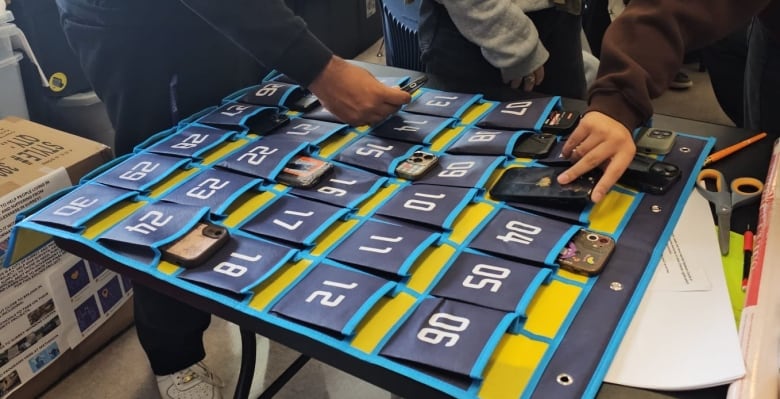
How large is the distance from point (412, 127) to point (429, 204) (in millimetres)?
218

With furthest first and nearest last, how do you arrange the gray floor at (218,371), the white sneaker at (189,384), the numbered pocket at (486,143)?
the gray floor at (218,371) < the white sneaker at (189,384) < the numbered pocket at (486,143)

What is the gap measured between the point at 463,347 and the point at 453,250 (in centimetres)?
14

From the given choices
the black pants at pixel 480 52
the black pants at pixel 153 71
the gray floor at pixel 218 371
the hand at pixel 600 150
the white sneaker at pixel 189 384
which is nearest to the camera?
the hand at pixel 600 150

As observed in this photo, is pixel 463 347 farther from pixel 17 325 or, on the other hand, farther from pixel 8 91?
pixel 8 91

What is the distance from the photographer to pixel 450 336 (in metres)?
0.54

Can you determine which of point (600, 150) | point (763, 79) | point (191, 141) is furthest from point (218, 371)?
point (763, 79)

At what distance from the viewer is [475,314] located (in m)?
0.57

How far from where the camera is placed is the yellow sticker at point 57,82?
1641 mm

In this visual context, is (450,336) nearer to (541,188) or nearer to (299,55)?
(541,188)

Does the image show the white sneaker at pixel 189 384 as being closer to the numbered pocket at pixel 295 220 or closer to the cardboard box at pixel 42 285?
the cardboard box at pixel 42 285

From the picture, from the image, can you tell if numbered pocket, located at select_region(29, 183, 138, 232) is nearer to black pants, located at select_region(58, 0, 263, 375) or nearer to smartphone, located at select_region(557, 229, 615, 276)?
black pants, located at select_region(58, 0, 263, 375)

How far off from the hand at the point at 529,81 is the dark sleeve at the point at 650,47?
0.28 metres

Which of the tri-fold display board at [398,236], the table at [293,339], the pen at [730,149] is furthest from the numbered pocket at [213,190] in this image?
the pen at [730,149]

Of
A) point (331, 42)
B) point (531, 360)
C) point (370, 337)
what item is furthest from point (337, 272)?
point (331, 42)
